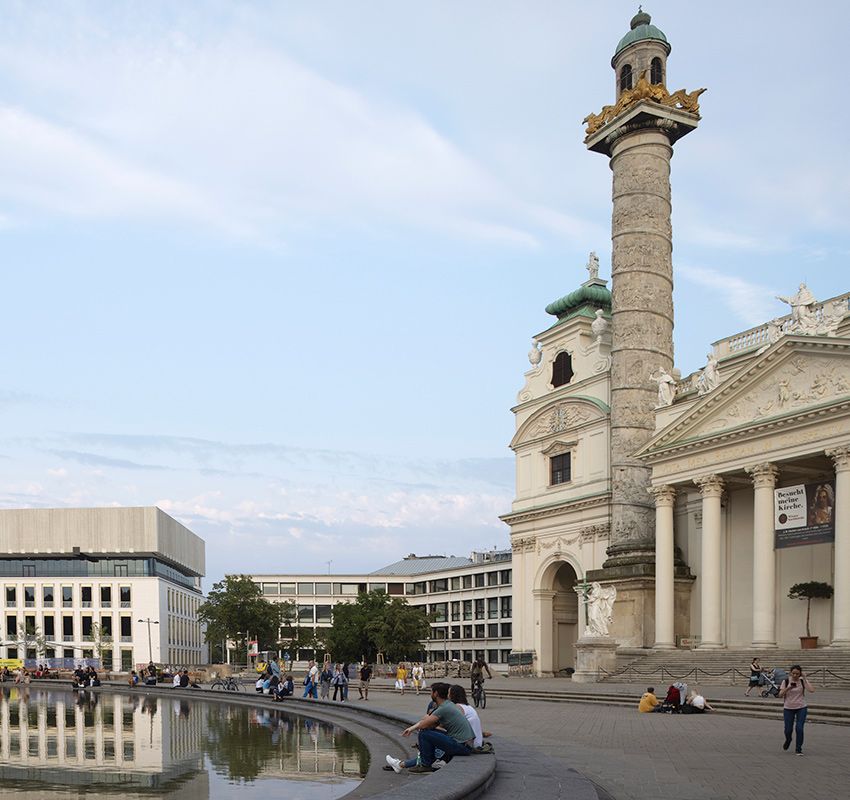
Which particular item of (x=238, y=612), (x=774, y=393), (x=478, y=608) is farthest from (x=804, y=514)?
(x=478, y=608)

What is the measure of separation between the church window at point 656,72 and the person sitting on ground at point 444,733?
43770 millimetres

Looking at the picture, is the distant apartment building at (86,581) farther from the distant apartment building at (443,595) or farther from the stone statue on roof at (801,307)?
the stone statue on roof at (801,307)

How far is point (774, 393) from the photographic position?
40.4 m

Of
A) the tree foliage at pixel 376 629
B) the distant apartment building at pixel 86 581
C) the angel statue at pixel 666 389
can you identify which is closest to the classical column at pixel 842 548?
the angel statue at pixel 666 389

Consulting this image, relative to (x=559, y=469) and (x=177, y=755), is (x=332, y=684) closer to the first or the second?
(x=177, y=755)

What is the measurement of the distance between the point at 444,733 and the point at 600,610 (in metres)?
33.4

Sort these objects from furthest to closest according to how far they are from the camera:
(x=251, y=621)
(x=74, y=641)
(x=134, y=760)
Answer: (x=74, y=641) < (x=251, y=621) < (x=134, y=760)

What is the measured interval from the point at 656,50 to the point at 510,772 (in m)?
45.4

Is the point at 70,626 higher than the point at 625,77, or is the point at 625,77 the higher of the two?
the point at 625,77

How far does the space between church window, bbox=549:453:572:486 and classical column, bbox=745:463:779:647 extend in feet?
54.7

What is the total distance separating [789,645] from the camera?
42.4 meters

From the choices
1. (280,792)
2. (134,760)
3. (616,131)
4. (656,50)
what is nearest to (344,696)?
(134,760)

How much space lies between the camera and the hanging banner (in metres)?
37.8

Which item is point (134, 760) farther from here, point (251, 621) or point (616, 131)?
point (251, 621)
